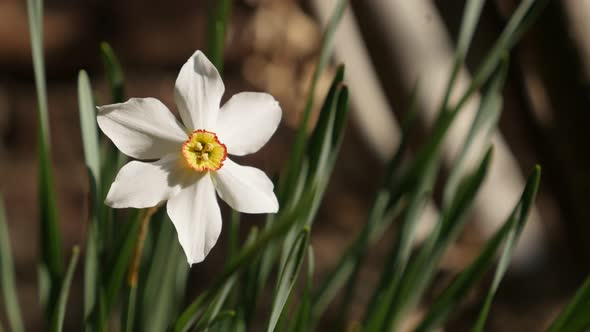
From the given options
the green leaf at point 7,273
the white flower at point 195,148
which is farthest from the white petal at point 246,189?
the green leaf at point 7,273

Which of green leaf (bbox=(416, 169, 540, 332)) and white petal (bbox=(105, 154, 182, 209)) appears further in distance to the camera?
green leaf (bbox=(416, 169, 540, 332))

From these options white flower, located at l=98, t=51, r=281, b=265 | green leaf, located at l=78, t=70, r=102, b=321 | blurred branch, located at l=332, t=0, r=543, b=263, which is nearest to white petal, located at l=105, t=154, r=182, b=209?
white flower, located at l=98, t=51, r=281, b=265

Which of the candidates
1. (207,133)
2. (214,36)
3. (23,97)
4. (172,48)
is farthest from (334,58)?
(23,97)

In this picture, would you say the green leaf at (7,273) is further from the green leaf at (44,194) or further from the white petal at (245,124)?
the white petal at (245,124)

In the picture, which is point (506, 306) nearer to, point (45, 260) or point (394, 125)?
point (394, 125)

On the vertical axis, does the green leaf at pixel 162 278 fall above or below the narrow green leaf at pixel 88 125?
below

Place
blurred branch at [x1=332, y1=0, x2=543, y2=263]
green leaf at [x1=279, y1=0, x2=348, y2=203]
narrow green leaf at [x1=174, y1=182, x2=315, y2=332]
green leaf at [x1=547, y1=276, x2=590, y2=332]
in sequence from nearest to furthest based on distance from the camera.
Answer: narrow green leaf at [x1=174, y1=182, x2=315, y2=332], green leaf at [x1=547, y1=276, x2=590, y2=332], green leaf at [x1=279, y1=0, x2=348, y2=203], blurred branch at [x1=332, y1=0, x2=543, y2=263]

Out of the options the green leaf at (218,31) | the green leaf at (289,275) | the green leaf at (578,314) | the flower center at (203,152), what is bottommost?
the green leaf at (578,314)

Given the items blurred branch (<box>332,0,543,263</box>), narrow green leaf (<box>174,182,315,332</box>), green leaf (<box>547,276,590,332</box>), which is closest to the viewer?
narrow green leaf (<box>174,182,315,332</box>)

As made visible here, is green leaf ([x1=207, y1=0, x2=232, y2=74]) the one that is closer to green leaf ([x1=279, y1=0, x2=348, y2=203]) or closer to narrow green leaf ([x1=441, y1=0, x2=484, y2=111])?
green leaf ([x1=279, y1=0, x2=348, y2=203])
